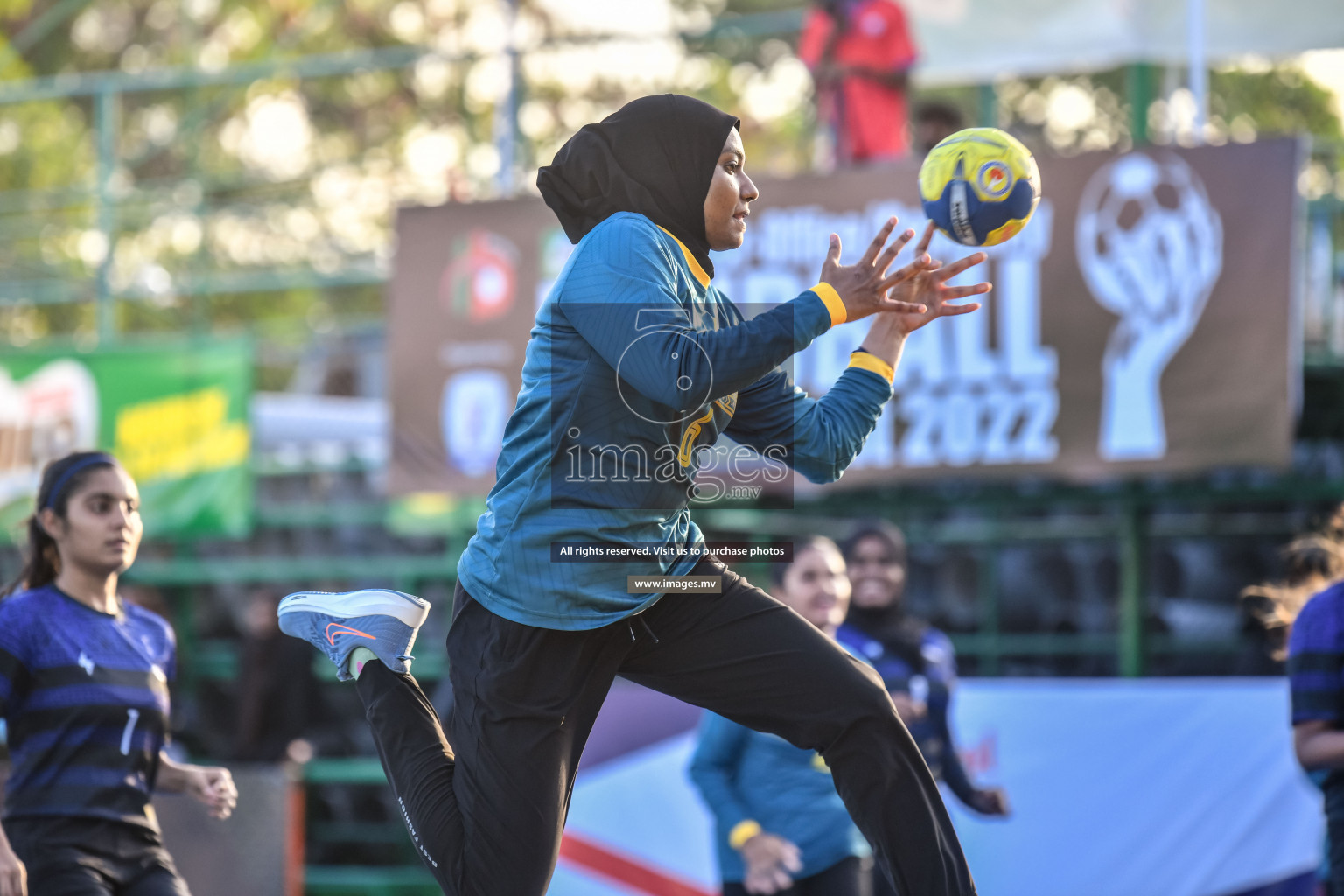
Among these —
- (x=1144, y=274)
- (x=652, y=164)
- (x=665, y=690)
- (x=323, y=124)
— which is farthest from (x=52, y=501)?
(x=323, y=124)

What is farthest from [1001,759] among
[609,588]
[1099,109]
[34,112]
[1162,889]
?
[34,112]

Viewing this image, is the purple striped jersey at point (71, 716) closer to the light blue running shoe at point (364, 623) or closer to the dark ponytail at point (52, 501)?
the dark ponytail at point (52, 501)

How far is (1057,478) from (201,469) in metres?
5.72

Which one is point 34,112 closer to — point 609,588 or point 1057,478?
point 1057,478

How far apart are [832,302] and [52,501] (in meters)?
2.79

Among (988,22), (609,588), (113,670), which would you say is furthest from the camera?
(988,22)

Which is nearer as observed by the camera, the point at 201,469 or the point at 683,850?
the point at 683,850

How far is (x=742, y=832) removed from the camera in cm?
546

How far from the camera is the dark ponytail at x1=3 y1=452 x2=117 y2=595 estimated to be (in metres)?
4.93

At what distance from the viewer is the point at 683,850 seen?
→ 798cm

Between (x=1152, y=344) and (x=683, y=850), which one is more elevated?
(x=1152, y=344)

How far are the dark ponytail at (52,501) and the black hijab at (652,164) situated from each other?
2180mm

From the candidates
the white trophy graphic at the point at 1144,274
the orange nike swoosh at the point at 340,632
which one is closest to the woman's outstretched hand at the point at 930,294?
the orange nike swoosh at the point at 340,632

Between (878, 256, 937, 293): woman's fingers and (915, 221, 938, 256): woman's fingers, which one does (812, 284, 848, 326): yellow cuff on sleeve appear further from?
(915, 221, 938, 256): woman's fingers
